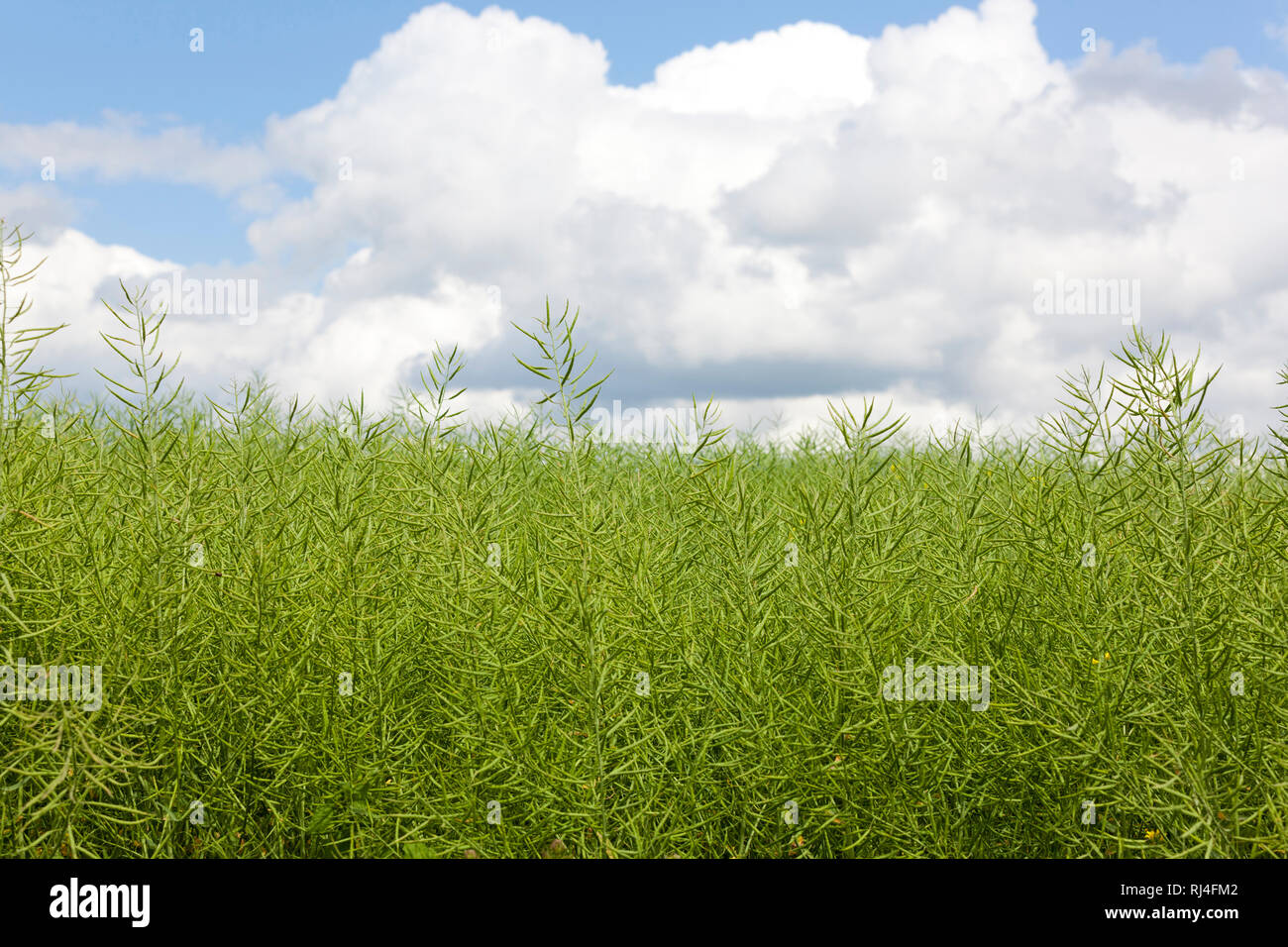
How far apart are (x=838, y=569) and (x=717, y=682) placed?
17.9 inches

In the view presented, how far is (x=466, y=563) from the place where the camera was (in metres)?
2.50

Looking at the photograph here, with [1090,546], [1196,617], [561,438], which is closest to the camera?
[1196,617]

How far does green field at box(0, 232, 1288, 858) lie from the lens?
2.27 meters

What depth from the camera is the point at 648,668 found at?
2.40 m

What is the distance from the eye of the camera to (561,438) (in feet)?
→ 9.74

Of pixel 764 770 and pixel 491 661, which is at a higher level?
pixel 491 661

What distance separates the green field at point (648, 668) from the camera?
227 centimetres
